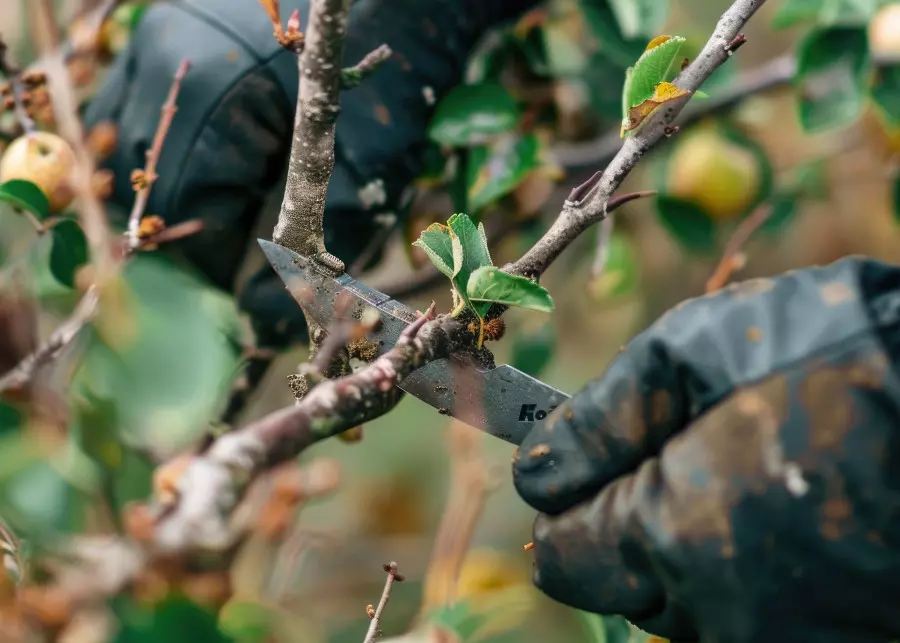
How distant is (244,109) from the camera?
20.7 inches

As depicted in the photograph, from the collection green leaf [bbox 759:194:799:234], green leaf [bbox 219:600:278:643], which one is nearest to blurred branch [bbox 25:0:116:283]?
green leaf [bbox 219:600:278:643]

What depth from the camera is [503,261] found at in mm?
687

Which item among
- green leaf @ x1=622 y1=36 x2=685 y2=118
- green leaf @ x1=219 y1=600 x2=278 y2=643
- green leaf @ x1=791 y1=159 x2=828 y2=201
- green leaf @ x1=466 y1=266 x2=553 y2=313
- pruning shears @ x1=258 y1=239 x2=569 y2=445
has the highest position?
green leaf @ x1=791 y1=159 x2=828 y2=201

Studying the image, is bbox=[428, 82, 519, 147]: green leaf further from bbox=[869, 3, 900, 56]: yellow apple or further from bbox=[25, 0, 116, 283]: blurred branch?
bbox=[869, 3, 900, 56]: yellow apple

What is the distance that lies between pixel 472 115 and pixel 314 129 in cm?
26

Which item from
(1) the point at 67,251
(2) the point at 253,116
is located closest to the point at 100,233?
(1) the point at 67,251

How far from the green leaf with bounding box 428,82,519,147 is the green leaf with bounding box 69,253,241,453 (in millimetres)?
212

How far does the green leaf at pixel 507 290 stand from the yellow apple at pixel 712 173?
19.4 inches

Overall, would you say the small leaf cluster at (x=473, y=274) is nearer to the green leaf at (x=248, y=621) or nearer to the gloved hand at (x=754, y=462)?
the gloved hand at (x=754, y=462)

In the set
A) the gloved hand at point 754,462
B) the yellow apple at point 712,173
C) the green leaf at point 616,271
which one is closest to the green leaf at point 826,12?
the yellow apple at point 712,173

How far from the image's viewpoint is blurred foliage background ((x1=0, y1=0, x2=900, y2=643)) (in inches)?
21.8

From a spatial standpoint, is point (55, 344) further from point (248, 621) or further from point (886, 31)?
point (886, 31)

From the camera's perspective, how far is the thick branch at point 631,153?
39cm

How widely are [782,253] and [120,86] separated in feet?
2.85
